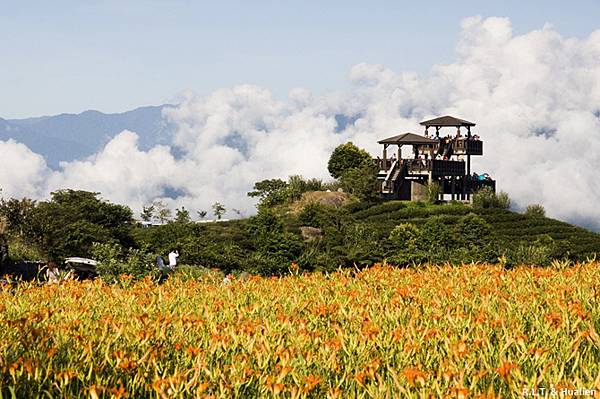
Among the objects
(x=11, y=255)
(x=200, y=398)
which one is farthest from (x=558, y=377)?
(x=11, y=255)

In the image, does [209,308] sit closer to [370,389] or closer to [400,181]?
[370,389]

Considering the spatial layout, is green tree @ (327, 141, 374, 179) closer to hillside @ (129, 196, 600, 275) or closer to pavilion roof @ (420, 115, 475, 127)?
pavilion roof @ (420, 115, 475, 127)

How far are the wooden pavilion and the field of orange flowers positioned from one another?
54.3 meters

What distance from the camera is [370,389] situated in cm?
502

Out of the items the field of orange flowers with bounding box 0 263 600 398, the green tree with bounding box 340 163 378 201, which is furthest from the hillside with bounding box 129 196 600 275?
the field of orange flowers with bounding box 0 263 600 398

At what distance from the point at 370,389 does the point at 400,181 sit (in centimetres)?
5992

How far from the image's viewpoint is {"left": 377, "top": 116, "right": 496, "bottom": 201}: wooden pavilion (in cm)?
6444

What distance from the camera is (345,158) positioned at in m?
70.6

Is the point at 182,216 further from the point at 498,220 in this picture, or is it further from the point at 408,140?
the point at 408,140

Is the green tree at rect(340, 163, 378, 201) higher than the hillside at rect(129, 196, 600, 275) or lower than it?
higher

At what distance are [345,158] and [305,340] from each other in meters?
64.6

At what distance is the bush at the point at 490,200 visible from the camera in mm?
59938

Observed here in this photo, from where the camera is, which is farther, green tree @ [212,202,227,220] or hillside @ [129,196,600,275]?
green tree @ [212,202,227,220]

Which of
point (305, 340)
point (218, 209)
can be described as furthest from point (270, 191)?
point (305, 340)
